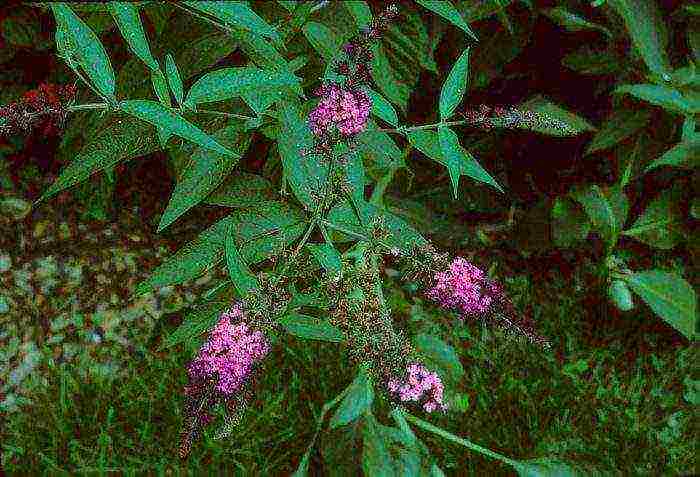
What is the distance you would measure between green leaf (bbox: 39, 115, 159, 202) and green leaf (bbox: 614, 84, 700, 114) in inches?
51.2

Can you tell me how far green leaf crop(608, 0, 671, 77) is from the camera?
2.25 m

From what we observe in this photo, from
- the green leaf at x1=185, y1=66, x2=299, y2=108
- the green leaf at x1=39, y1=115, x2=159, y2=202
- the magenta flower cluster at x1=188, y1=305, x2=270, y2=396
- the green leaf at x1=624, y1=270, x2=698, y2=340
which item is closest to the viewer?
the magenta flower cluster at x1=188, y1=305, x2=270, y2=396

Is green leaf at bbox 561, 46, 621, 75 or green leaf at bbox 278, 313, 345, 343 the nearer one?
Result: green leaf at bbox 278, 313, 345, 343

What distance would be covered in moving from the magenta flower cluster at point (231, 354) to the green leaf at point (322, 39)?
0.87 meters

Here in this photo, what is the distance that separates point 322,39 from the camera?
1866 mm

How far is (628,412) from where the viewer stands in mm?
2582

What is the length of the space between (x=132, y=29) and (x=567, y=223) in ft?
5.63

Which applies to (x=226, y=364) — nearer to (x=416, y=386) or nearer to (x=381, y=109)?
(x=416, y=386)

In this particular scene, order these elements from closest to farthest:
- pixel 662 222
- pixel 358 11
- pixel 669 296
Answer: pixel 358 11
pixel 669 296
pixel 662 222

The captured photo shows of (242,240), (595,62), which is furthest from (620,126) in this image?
(242,240)

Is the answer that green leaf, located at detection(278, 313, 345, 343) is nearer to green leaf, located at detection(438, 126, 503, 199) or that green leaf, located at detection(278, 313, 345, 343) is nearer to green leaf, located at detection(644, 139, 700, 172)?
green leaf, located at detection(438, 126, 503, 199)

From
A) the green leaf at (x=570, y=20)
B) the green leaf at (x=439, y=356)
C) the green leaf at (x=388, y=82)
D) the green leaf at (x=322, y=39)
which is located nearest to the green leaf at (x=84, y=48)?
the green leaf at (x=322, y=39)

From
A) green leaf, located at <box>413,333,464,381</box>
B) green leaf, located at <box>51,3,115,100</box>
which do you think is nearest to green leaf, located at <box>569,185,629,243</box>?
green leaf, located at <box>413,333,464,381</box>

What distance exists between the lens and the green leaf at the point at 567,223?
268cm
